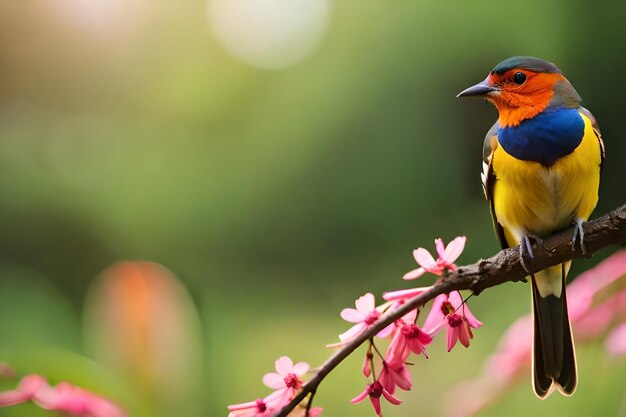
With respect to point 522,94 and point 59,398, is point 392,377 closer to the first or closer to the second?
point 522,94

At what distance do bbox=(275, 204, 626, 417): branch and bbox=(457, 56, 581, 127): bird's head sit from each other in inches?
5.5

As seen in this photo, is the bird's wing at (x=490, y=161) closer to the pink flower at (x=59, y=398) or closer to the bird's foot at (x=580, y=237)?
the bird's foot at (x=580, y=237)

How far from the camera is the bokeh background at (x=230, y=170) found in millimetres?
1109

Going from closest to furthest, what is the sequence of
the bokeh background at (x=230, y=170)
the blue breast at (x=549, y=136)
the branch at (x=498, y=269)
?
1. the branch at (x=498, y=269)
2. the blue breast at (x=549, y=136)
3. the bokeh background at (x=230, y=170)

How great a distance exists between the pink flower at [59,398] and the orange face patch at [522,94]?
0.62 metres

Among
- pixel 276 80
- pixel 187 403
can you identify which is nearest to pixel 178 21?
pixel 276 80

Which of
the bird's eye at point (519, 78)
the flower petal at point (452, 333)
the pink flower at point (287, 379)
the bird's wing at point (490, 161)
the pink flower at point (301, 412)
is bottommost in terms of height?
the pink flower at point (301, 412)

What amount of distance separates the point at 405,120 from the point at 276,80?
24 centimetres

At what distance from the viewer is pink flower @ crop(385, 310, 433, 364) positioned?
49 centimetres

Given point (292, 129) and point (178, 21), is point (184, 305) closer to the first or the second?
point (292, 129)

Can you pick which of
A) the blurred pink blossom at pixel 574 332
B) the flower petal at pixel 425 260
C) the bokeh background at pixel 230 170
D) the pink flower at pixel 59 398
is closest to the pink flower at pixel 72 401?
the pink flower at pixel 59 398

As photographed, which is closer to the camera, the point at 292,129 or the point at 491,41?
the point at 491,41

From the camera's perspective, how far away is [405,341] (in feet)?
1.63

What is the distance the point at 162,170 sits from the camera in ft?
4.00
